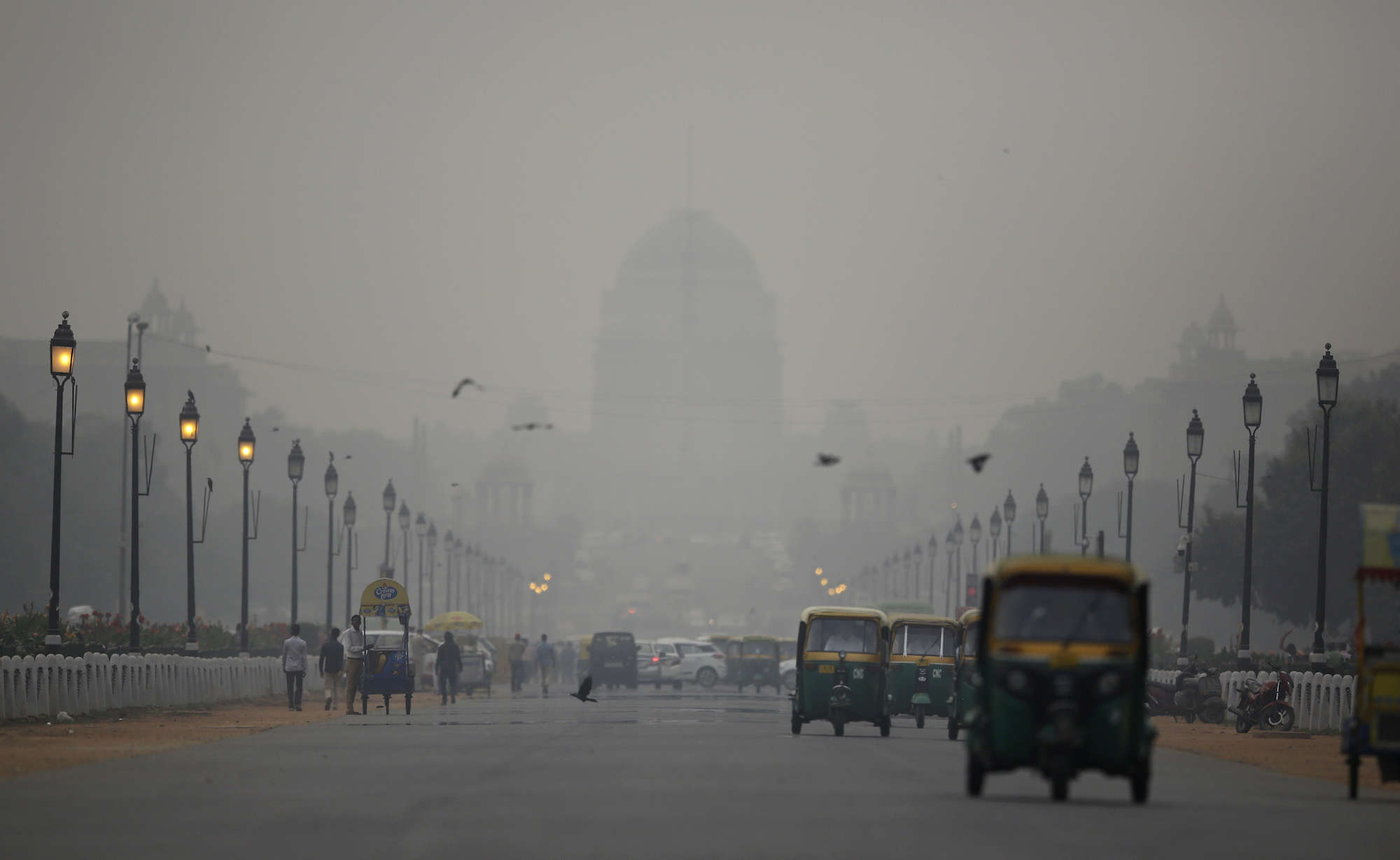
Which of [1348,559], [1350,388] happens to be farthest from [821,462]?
[1350,388]

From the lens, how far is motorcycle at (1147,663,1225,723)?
4162 centimetres

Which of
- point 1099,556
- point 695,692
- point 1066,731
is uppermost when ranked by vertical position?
point 1099,556

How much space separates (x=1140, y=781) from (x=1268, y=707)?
28518 mm

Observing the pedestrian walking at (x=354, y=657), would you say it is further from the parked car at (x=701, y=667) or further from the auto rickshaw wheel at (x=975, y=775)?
the parked car at (x=701, y=667)

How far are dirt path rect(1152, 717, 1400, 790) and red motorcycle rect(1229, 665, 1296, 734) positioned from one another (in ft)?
0.79

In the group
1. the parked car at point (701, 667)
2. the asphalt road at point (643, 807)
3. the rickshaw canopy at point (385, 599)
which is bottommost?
the parked car at point (701, 667)

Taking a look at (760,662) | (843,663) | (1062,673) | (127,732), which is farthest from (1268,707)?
(760,662)

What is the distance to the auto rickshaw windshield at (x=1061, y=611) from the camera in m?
9.54

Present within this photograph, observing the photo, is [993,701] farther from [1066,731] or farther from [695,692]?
[695,692]

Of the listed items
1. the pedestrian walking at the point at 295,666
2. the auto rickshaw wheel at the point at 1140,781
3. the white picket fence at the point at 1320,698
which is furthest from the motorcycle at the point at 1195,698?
the auto rickshaw wheel at the point at 1140,781

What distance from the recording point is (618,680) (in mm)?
73688

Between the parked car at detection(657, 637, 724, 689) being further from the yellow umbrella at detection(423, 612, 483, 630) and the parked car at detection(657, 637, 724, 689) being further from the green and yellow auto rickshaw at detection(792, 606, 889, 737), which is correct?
the green and yellow auto rickshaw at detection(792, 606, 889, 737)

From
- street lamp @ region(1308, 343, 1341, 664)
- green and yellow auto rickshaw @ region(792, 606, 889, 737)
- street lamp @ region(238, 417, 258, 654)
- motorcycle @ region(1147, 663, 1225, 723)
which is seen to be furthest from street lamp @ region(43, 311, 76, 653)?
street lamp @ region(1308, 343, 1341, 664)

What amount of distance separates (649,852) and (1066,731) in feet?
21.2
